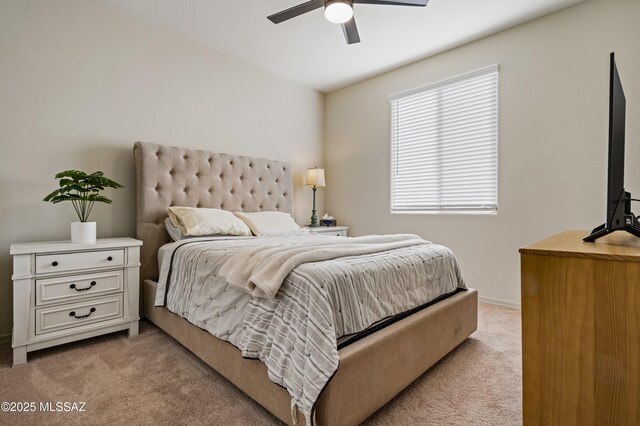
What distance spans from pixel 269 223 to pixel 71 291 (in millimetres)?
1585

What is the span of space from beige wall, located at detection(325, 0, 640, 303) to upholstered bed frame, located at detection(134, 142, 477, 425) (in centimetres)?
106

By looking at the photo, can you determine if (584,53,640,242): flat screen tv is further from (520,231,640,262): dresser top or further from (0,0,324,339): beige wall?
(0,0,324,339): beige wall

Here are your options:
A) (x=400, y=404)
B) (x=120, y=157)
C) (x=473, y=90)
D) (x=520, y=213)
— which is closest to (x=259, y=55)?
(x=120, y=157)

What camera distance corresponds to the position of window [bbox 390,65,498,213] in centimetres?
313

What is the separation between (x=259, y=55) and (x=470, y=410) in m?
3.56

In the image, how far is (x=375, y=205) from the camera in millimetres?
4020

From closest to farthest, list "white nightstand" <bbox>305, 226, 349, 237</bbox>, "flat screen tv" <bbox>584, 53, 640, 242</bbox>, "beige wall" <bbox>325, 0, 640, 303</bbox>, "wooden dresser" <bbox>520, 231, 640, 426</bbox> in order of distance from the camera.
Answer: "wooden dresser" <bbox>520, 231, 640, 426</bbox> → "flat screen tv" <bbox>584, 53, 640, 242</bbox> → "beige wall" <bbox>325, 0, 640, 303</bbox> → "white nightstand" <bbox>305, 226, 349, 237</bbox>

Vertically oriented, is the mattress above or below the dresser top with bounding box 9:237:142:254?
below

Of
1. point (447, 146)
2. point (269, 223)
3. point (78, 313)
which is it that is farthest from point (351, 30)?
point (78, 313)

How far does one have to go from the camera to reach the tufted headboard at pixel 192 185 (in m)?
2.64

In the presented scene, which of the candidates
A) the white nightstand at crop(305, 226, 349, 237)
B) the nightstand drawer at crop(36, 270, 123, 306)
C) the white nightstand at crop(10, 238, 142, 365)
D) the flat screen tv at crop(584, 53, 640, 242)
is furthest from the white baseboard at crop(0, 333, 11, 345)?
the flat screen tv at crop(584, 53, 640, 242)

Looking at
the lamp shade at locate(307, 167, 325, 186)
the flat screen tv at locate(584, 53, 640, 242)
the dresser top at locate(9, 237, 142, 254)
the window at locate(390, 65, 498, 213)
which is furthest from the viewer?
the lamp shade at locate(307, 167, 325, 186)

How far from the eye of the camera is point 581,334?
96cm

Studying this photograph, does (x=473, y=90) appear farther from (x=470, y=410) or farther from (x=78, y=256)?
(x=78, y=256)
